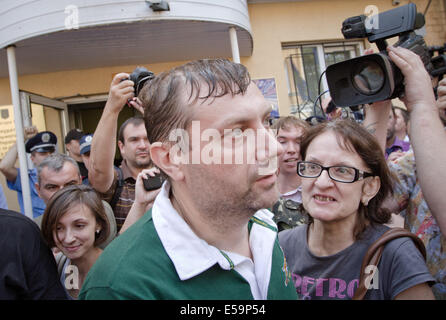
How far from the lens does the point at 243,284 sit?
1.03m

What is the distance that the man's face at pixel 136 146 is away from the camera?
2.70 meters

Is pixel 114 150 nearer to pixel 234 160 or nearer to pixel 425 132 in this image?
pixel 234 160

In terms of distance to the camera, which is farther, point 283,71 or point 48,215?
point 283,71

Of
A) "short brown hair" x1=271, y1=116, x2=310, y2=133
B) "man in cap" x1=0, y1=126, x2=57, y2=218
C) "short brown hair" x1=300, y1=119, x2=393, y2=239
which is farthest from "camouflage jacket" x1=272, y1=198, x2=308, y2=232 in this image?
"man in cap" x1=0, y1=126, x2=57, y2=218

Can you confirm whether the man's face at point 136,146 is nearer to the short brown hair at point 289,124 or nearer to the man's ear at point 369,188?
the short brown hair at point 289,124

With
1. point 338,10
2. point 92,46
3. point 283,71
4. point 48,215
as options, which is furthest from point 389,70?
point 338,10

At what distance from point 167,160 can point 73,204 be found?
1.16 metres

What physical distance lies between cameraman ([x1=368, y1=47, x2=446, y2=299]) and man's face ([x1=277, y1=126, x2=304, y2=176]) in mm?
706

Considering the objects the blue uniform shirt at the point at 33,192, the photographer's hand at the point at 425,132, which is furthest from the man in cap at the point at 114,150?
the blue uniform shirt at the point at 33,192

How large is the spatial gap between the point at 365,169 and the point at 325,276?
49cm

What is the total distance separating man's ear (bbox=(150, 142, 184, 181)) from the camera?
107 cm

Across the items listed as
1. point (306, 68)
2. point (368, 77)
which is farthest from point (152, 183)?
point (306, 68)

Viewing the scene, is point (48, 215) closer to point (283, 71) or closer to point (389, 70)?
point (389, 70)

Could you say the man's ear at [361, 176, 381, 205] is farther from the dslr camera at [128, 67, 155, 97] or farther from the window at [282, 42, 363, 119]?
the window at [282, 42, 363, 119]
